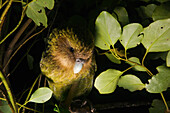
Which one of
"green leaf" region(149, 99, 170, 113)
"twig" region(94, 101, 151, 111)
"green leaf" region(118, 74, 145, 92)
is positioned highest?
"green leaf" region(118, 74, 145, 92)

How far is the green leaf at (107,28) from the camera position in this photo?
56 centimetres

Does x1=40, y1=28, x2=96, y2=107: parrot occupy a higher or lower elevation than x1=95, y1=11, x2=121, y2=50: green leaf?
lower

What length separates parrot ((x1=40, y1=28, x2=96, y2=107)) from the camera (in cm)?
97

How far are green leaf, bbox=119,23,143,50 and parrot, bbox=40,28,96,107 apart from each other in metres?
0.37

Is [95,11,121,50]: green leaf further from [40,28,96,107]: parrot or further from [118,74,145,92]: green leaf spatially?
[40,28,96,107]: parrot

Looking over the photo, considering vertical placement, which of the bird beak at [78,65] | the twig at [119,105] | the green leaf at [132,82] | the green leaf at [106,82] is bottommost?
the twig at [119,105]

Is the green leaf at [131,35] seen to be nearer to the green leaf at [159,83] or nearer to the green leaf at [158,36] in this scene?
the green leaf at [158,36]

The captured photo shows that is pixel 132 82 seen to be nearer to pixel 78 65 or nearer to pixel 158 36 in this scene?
pixel 158 36

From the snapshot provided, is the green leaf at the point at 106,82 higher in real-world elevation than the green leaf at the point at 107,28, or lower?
lower

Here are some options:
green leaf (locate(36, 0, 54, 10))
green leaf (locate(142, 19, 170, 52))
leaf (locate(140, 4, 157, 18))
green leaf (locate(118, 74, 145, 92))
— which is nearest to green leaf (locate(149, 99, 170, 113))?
green leaf (locate(118, 74, 145, 92))

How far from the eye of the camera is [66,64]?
104 centimetres

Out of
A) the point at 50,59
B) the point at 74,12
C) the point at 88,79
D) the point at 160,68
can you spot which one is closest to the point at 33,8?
the point at 160,68

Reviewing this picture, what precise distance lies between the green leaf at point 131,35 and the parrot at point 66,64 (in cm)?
37

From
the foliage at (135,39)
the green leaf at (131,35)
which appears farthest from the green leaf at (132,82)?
the green leaf at (131,35)
